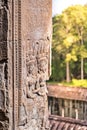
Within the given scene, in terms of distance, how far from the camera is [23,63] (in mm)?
2646

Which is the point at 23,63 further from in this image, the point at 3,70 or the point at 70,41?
the point at 70,41

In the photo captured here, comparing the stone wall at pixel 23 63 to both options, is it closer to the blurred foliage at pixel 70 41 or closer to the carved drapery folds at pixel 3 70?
the carved drapery folds at pixel 3 70

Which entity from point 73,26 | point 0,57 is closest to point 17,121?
point 0,57

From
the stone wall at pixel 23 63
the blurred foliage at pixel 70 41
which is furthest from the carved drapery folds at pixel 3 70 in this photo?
the blurred foliage at pixel 70 41

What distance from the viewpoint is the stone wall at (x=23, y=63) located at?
101 inches

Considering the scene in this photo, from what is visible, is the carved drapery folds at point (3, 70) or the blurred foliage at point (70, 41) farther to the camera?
the blurred foliage at point (70, 41)

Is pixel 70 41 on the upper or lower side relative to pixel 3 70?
lower

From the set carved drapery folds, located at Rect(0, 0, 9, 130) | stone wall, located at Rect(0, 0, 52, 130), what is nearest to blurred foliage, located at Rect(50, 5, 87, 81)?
stone wall, located at Rect(0, 0, 52, 130)

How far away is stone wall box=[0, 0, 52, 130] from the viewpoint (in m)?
2.56

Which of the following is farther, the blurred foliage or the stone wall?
the blurred foliage

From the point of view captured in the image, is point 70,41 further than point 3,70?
Yes

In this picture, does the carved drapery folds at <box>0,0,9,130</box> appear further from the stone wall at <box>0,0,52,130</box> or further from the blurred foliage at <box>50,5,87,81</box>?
the blurred foliage at <box>50,5,87,81</box>

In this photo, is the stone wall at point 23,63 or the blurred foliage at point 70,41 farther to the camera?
the blurred foliage at point 70,41

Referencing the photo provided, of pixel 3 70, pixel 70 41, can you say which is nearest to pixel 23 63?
pixel 3 70
